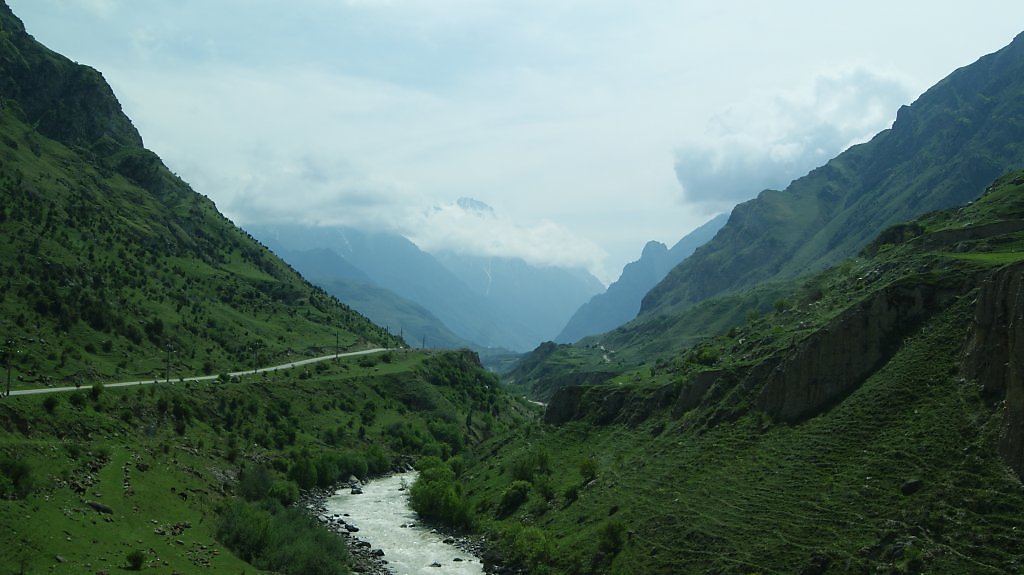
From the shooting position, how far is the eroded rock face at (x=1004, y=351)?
2106 inches

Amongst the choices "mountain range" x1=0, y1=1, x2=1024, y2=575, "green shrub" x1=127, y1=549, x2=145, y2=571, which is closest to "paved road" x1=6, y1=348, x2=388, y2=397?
"mountain range" x1=0, y1=1, x2=1024, y2=575

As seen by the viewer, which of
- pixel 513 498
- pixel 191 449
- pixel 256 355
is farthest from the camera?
pixel 256 355

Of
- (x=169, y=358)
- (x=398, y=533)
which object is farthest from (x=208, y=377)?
(x=398, y=533)

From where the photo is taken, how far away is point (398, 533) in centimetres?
9456

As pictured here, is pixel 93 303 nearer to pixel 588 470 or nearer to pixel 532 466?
pixel 532 466

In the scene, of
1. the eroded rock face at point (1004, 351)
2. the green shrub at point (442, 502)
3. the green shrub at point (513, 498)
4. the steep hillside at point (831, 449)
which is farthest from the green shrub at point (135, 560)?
the eroded rock face at point (1004, 351)

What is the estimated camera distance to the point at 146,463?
83938 mm

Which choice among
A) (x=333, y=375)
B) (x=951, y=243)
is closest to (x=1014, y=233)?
(x=951, y=243)

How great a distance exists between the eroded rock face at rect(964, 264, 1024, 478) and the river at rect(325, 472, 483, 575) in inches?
1927

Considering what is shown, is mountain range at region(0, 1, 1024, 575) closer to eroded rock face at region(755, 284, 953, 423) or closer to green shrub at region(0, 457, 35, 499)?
eroded rock face at region(755, 284, 953, 423)

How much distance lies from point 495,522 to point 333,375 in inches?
3243

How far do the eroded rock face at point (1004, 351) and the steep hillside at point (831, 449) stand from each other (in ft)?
0.52

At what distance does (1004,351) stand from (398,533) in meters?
67.7

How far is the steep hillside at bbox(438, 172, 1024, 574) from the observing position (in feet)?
178
